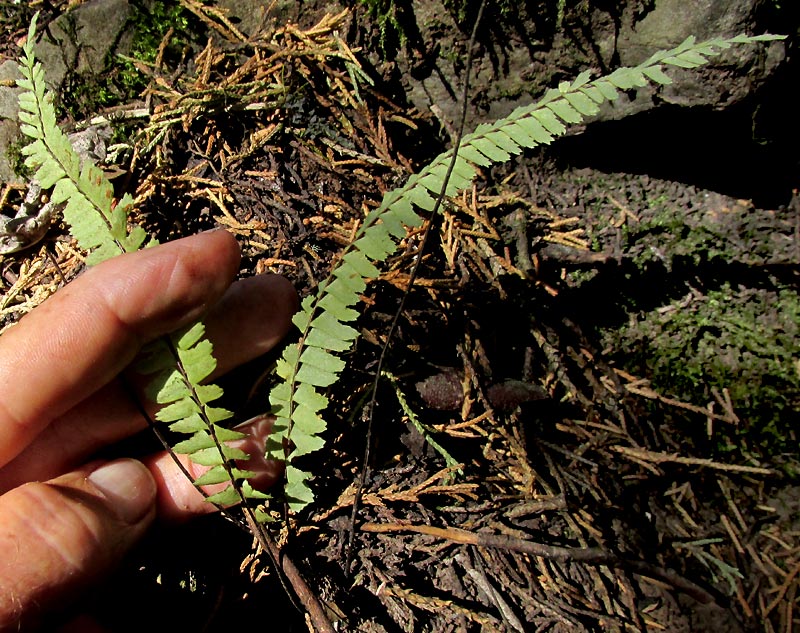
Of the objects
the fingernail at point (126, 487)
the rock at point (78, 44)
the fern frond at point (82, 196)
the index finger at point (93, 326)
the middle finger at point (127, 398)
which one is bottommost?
the fingernail at point (126, 487)

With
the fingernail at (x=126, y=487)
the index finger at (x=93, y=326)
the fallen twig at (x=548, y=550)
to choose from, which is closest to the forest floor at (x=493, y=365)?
the fallen twig at (x=548, y=550)

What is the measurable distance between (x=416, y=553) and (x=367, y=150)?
1786 mm

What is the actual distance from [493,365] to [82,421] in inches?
64.9

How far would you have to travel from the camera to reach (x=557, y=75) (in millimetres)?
2727

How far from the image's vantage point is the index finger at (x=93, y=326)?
174cm

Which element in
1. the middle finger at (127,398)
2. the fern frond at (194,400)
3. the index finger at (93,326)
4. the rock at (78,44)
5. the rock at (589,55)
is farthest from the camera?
the rock at (78,44)

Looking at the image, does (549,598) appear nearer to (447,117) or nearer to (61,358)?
(61,358)

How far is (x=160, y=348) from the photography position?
1942mm

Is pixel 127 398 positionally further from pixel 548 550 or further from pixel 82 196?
pixel 548 550

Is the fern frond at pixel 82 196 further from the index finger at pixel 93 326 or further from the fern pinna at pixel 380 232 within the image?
the fern pinna at pixel 380 232

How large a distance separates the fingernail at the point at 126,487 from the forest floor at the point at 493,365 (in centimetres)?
32

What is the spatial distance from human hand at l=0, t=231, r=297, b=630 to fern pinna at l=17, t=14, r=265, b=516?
11 centimetres

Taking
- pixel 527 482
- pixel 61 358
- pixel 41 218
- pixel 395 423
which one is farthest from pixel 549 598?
pixel 41 218

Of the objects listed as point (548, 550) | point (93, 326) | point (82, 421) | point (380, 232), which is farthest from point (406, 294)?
point (82, 421)
